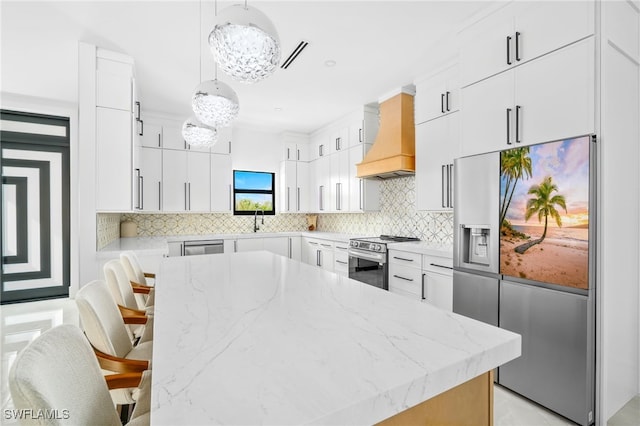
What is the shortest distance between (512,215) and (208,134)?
2251 mm

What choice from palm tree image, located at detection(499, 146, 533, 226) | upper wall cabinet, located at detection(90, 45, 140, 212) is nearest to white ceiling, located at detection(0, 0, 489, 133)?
upper wall cabinet, located at detection(90, 45, 140, 212)

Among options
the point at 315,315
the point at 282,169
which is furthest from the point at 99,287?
the point at 282,169

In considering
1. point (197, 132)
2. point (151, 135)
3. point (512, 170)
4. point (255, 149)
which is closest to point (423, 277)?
point (512, 170)

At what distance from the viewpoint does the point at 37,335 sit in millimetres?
2248

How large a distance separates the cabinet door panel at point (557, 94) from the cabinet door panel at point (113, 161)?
131 inches

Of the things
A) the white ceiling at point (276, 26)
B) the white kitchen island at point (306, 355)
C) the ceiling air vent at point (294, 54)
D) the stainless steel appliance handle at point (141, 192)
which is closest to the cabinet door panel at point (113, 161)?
the white ceiling at point (276, 26)

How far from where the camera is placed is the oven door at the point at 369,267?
3.53m

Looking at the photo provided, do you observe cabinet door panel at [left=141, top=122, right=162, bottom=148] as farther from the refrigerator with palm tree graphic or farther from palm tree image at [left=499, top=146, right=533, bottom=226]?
palm tree image at [left=499, top=146, right=533, bottom=226]

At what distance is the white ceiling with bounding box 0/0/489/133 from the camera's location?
2.32 meters

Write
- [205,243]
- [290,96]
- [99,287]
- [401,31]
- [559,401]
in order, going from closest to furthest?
[99,287], [559,401], [401,31], [290,96], [205,243]

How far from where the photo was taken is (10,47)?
2.97m

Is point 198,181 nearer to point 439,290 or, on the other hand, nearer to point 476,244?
point 439,290

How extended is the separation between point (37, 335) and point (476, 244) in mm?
3296

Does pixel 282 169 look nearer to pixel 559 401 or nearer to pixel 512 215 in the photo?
pixel 512 215
